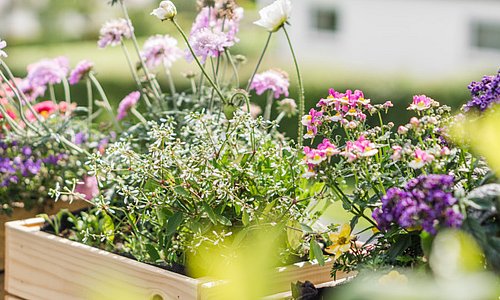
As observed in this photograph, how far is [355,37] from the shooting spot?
1273 centimetres

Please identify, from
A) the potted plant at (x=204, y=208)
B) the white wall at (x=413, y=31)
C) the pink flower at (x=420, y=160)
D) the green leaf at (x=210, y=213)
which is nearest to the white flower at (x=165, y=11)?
the potted plant at (x=204, y=208)

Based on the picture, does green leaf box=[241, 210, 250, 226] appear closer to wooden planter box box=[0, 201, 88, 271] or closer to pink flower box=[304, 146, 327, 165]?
pink flower box=[304, 146, 327, 165]

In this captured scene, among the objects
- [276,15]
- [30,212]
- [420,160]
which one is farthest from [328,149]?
[30,212]

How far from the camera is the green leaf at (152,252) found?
5.16 ft

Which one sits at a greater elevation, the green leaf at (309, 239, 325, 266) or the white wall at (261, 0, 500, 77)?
the white wall at (261, 0, 500, 77)

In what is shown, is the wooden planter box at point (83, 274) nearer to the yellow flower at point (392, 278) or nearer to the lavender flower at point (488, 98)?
the yellow flower at point (392, 278)

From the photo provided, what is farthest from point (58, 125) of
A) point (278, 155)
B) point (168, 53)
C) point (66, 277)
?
point (278, 155)

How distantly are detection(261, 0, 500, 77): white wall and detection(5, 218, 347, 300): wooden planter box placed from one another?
9.77 meters

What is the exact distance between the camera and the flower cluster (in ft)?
3.20

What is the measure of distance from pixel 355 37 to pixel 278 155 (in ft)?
37.6

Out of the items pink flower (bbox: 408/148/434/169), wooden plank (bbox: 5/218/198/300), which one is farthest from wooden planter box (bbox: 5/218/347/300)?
pink flower (bbox: 408/148/434/169)

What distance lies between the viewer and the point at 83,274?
1.60 m

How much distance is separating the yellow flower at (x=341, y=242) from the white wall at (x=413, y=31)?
1000 centimetres

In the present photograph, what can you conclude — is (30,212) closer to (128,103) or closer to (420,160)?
(128,103)
